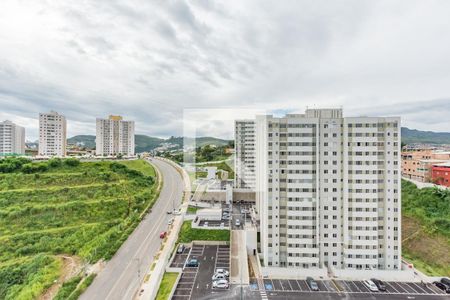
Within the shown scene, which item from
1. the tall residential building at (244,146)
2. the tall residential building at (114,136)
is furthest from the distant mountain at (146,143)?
the tall residential building at (244,146)

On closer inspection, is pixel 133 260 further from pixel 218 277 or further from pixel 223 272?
pixel 223 272

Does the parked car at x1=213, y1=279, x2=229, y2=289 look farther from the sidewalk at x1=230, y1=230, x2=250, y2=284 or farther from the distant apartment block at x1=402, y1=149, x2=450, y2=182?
the distant apartment block at x1=402, y1=149, x2=450, y2=182

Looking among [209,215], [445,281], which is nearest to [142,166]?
[209,215]

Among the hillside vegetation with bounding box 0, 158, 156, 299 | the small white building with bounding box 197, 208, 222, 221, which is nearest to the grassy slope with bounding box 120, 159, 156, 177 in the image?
the hillside vegetation with bounding box 0, 158, 156, 299

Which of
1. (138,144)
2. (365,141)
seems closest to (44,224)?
(365,141)

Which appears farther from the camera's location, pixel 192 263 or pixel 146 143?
pixel 146 143

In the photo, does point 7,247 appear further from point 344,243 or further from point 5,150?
point 5,150
